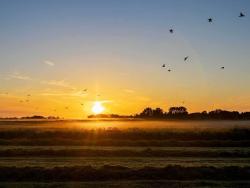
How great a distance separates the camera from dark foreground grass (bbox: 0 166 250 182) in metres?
22.8

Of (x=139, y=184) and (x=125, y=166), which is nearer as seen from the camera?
(x=139, y=184)

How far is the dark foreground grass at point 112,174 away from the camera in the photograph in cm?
2278

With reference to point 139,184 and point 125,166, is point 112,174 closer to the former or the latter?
point 139,184

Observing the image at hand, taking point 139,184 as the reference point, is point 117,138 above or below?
above

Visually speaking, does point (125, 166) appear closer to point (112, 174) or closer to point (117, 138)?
point (112, 174)

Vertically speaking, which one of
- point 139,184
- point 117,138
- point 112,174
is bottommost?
point 139,184

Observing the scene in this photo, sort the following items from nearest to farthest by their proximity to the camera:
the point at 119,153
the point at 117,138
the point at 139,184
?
1. the point at 139,184
2. the point at 119,153
3. the point at 117,138

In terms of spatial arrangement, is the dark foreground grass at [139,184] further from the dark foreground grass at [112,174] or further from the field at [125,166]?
the dark foreground grass at [112,174]

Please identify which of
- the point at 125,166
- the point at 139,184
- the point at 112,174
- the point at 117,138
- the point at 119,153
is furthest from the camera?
the point at 117,138

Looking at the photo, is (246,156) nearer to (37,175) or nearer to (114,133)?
(37,175)

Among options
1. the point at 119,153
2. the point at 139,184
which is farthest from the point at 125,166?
the point at 119,153

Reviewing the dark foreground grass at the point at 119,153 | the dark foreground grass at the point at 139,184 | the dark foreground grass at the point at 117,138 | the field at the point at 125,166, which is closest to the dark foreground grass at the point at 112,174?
the field at the point at 125,166

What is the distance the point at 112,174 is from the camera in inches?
909

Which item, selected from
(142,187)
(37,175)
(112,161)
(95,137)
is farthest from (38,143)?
(142,187)
